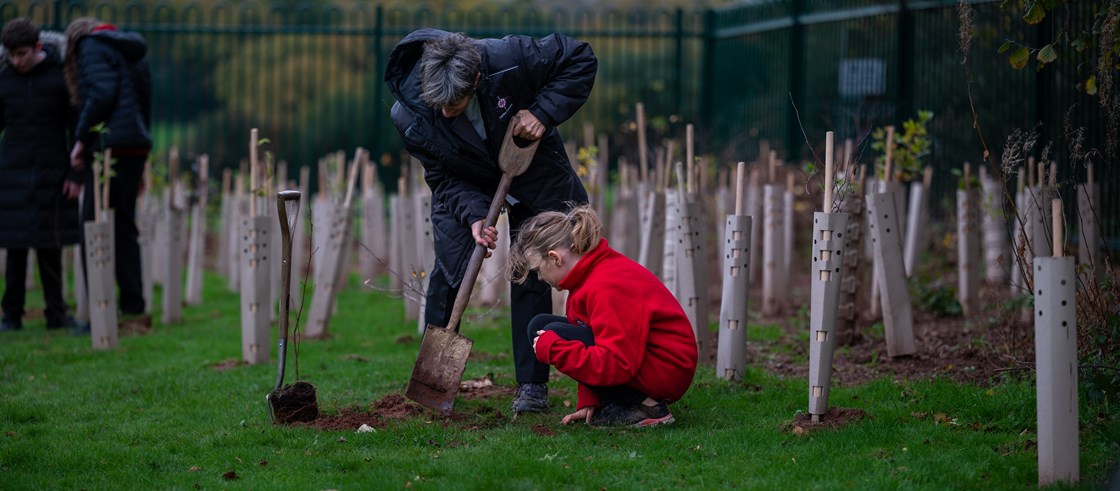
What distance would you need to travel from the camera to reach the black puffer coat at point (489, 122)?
195 inches

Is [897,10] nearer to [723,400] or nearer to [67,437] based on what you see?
[723,400]

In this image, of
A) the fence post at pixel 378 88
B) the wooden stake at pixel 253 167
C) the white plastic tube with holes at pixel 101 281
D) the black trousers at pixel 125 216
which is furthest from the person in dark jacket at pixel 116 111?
the fence post at pixel 378 88

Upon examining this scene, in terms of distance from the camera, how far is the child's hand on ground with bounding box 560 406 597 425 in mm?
4863

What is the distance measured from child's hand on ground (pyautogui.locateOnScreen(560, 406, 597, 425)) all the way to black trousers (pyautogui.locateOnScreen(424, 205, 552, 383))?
375mm

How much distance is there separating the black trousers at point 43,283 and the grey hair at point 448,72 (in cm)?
459

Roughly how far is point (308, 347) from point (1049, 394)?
4.94 metres

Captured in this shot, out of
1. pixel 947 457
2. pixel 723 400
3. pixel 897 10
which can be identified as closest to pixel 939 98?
pixel 897 10

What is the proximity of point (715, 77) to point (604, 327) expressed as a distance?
10.6 metres

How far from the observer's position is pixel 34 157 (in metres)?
7.97

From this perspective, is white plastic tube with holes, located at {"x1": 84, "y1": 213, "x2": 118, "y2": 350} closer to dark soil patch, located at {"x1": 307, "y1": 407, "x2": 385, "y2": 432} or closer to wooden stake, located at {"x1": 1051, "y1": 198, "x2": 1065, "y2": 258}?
dark soil patch, located at {"x1": 307, "y1": 407, "x2": 385, "y2": 432}

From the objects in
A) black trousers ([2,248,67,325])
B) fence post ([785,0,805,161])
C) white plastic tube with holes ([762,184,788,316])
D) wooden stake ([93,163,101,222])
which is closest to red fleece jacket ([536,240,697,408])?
white plastic tube with holes ([762,184,788,316])

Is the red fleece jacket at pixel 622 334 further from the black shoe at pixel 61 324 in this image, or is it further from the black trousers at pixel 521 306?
the black shoe at pixel 61 324

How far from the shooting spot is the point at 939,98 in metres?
9.95

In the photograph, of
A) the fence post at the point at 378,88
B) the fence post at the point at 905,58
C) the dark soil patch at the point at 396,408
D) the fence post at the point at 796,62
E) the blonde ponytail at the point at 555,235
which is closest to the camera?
the blonde ponytail at the point at 555,235
